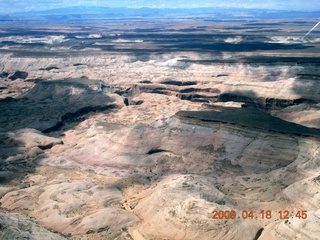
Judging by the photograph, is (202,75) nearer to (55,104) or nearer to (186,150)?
(55,104)

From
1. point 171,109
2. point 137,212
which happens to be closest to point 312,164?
point 137,212

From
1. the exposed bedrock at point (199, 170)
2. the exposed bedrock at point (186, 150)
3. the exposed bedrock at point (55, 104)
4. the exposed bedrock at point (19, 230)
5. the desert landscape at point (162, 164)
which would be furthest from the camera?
the exposed bedrock at point (55, 104)

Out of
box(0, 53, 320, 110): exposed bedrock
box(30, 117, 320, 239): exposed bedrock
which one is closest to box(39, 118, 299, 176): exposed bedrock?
box(30, 117, 320, 239): exposed bedrock

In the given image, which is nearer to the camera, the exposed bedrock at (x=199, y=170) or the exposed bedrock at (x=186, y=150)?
the exposed bedrock at (x=199, y=170)

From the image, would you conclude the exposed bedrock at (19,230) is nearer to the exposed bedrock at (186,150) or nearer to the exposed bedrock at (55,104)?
the exposed bedrock at (186,150)

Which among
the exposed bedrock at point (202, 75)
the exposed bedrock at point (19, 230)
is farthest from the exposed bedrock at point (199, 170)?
the exposed bedrock at point (202, 75)

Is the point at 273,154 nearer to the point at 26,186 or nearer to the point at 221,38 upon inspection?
the point at 26,186
